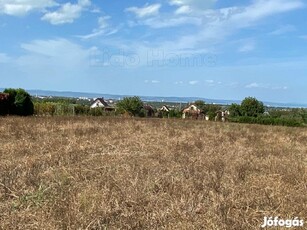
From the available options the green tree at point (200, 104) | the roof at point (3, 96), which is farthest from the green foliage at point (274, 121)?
the green tree at point (200, 104)

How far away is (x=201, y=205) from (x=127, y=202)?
836 millimetres

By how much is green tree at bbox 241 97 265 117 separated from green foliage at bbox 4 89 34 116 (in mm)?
44991

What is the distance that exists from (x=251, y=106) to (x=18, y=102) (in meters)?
47.8

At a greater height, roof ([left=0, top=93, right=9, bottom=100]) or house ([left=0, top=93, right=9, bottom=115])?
roof ([left=0, top=93, right=9, bottom=100])

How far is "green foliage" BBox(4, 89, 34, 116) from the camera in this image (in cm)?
3647

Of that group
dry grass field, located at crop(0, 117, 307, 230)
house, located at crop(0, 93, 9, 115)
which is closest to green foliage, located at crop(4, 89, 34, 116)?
house, located at crop(0, 93, 9, 115)

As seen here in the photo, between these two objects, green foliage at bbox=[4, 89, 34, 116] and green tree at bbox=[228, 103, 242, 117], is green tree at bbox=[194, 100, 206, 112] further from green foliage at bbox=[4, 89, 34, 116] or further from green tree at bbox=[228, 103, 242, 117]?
green foliage at bbox=[4, 89, 34, 116]

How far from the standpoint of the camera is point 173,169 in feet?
20.7

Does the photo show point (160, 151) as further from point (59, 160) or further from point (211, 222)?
point (211, 222)

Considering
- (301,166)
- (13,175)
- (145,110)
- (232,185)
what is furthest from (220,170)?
(145,110)

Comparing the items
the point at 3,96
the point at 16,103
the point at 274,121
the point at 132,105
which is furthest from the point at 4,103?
the point at 132,105

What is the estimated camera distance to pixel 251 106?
236 ft

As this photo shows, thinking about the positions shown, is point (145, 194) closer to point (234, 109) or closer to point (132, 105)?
point (132, 105)

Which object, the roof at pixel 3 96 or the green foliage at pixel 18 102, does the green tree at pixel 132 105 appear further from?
the roof at pixel 3 96
